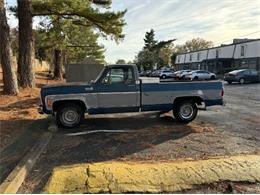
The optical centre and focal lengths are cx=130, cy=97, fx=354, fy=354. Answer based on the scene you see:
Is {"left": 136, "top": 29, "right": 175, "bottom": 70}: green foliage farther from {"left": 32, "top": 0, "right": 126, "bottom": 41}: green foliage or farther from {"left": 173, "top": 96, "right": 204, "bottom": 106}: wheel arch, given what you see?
{"left": 173, "top": 96, "right": 204, "bottom": 106}: wheel arch

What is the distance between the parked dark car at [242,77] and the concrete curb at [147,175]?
30342mm

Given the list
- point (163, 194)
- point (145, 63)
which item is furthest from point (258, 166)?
point (145, 63)

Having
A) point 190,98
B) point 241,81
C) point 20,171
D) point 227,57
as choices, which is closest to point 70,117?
point 190,98

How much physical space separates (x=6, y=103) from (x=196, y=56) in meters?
67.7

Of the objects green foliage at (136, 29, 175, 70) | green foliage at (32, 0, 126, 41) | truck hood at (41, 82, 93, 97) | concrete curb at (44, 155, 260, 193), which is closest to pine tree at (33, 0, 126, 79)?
green foliage at (32, 0, 126, 41)

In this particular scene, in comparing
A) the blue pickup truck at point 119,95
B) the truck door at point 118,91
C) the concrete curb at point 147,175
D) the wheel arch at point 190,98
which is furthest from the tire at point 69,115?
the concrete curb at point 147,175

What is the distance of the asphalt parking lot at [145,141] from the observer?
695 cm

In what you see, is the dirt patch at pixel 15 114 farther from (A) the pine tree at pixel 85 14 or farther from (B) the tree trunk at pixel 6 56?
(A) the pine tree at pixel 85 14

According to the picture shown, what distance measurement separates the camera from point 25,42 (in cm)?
1900

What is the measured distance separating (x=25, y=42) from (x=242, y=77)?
2392 centimetres

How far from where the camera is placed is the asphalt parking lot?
22.8ft

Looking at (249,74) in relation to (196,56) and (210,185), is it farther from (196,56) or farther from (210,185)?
(196,56)

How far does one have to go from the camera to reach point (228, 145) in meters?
7.92

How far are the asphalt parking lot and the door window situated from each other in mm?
1337
